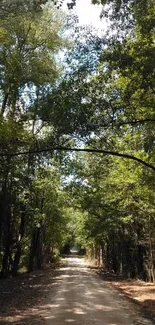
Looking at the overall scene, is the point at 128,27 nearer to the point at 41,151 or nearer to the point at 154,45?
the point at 154,45

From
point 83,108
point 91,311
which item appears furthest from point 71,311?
point 83,108

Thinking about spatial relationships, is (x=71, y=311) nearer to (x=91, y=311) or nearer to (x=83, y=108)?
(x=91, y=311)

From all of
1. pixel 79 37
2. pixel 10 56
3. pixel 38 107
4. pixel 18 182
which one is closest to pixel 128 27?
pixel 79 37

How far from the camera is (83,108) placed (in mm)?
10805

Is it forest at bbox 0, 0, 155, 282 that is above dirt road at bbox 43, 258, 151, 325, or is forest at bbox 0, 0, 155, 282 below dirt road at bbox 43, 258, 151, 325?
above

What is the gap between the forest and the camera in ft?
34.2

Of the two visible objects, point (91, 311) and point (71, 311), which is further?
point (91, 311)

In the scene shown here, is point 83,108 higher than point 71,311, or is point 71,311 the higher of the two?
point 83,108

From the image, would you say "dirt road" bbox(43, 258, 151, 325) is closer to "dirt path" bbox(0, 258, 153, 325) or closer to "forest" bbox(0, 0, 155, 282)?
"dirt path" bbox(0, 258, 153, 325)

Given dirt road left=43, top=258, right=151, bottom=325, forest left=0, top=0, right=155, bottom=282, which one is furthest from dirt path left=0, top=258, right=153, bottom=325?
forest left=0, top=0, right=155, bottom=282

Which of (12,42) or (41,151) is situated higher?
(12,42)

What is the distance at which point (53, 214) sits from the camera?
138 ft

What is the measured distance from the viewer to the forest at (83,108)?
1042 cm

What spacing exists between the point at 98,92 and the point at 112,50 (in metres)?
1.33
